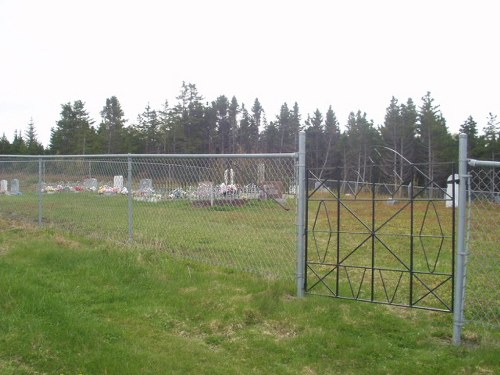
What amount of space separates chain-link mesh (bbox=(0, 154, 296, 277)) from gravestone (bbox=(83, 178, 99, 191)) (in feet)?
0.07

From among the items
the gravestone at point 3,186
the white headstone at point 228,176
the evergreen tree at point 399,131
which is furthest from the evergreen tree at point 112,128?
the white headstone at point 228,176

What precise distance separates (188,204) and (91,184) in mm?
2487

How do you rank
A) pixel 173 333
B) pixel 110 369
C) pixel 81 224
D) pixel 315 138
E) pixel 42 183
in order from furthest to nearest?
pixel 315 138 < pixel 42 183 < pixel 81 224 < pixel 173 333 < pixel 110 369

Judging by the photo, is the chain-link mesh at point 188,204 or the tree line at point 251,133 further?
the tree line at point 251,133

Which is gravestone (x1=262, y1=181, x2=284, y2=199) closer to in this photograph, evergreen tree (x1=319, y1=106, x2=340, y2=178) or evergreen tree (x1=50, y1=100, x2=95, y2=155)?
evergreen tree (x1=50, y1=100, x2=95, y2=155)

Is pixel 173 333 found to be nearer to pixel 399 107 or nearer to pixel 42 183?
pixel 42 183

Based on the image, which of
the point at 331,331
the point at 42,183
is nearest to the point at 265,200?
the point at 331,331

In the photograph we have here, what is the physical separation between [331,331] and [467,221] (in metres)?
1.47

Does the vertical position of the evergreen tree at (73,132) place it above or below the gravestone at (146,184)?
above

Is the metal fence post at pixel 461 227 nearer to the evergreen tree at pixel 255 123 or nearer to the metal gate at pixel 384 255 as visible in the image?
the metal gate at pixel 384 255

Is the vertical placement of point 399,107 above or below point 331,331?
above

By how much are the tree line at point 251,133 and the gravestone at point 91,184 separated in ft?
122

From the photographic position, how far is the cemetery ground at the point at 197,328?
355 cm

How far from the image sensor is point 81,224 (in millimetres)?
8180
